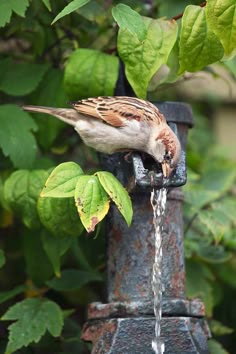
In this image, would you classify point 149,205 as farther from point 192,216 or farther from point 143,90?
point 192,216

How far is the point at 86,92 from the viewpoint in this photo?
2641 mm

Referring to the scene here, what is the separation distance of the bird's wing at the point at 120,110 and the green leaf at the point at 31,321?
2.02 ft

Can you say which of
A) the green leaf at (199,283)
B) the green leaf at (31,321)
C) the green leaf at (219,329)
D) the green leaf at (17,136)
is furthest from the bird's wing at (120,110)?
the green leaf at (219,329)

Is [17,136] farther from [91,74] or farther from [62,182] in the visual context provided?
[62,182]

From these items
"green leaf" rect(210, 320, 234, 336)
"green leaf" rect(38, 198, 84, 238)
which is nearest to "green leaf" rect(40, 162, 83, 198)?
"green leaf" rect(38, 198, 84, 238)

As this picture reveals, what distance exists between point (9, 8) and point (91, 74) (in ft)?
1.04

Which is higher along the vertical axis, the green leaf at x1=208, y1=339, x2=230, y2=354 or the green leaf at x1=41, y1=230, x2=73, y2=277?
the green leaf at x1=41, y1=230, x2=73, y2=277

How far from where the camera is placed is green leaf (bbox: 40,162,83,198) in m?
2.24

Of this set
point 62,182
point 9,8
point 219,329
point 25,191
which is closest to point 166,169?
point 62,182

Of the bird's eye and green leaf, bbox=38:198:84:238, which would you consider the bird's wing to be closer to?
the bird's eye

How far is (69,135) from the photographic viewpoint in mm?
3172

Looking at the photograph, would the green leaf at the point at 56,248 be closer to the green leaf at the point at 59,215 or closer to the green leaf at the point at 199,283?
the green leaf at the point at 59,215

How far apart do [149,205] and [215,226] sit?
537 millimetres

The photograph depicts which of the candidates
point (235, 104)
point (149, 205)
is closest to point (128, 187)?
point (149, 205)
